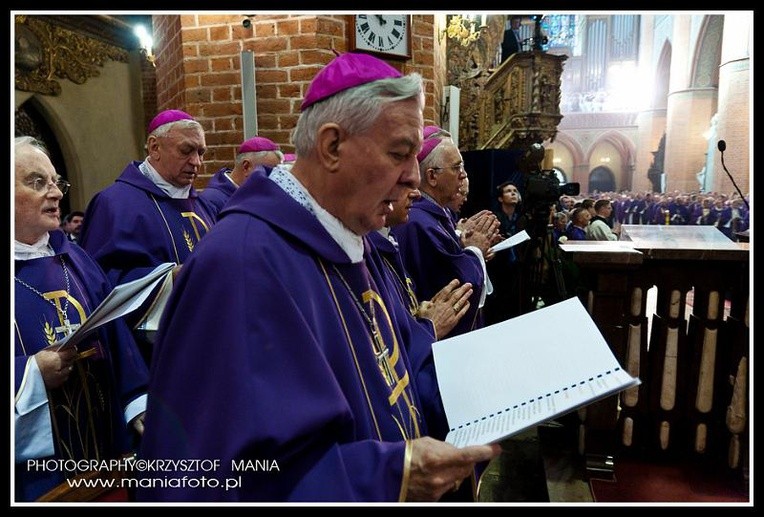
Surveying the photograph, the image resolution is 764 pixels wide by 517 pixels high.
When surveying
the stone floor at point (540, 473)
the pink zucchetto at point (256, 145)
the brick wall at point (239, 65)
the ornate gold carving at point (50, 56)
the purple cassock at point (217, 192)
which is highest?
the ornate gold carving at point (50, 56)

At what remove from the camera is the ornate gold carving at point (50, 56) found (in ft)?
23.2

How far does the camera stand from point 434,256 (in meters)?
3.05

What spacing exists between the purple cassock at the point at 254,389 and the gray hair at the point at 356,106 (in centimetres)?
23

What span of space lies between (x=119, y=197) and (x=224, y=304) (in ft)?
7.43

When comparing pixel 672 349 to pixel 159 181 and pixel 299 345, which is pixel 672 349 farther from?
pixel 159 181

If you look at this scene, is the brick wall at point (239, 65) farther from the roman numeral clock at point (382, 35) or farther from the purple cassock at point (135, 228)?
the purple cassock at point (135, 228)

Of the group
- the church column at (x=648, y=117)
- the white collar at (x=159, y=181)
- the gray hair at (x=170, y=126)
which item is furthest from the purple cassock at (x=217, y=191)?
the church column at (x=648, y=117)

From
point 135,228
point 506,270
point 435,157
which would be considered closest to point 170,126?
point 135,228

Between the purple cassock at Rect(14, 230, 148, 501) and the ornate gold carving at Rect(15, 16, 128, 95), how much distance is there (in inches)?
261

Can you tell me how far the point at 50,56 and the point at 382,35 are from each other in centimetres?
598

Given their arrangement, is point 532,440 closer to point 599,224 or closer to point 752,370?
point 752,370

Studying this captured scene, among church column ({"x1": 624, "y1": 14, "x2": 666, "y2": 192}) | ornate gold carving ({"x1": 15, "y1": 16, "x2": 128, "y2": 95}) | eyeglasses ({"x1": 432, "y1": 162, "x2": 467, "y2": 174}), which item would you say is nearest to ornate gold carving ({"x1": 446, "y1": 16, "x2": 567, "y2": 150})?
ornate gold carving ({"x1": 15, "y1": 16, "x2": 128, "y2": 95})

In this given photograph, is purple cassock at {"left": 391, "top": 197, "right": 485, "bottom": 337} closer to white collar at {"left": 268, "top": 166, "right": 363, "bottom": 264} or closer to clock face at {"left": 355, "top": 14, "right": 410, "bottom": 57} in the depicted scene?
clock face at {"left": 355, "top": 14, "right": 410, "bottom": 57}
